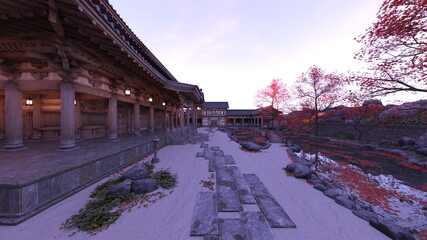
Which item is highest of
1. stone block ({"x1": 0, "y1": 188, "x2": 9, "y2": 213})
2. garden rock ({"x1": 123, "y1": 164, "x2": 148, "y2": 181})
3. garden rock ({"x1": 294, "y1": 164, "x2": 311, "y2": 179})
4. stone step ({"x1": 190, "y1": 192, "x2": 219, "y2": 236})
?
stone block ({"x1": 0, "y1": 188, "x2": 9, "y2": 213})

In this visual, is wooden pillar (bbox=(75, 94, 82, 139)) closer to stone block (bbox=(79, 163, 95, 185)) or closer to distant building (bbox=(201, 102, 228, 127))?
stone block (bbox=(79, 163, 95, 185))

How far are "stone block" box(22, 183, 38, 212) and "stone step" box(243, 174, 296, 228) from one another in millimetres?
4807

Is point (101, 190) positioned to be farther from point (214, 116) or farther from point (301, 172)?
point (214, 116)

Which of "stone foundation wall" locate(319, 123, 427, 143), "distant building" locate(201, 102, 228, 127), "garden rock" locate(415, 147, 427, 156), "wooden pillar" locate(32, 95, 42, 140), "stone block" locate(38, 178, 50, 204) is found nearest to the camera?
"stone block" locate(38, 178, 50, 204)

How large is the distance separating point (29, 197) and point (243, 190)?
4.73 metres

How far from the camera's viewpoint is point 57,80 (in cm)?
508

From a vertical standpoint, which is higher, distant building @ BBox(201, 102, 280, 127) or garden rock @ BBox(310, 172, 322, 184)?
distant building @ BBox(201, 102, 280, 127)

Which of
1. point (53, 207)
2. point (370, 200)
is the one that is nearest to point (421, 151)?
point (370, 200)

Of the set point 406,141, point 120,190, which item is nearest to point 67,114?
point 120,190

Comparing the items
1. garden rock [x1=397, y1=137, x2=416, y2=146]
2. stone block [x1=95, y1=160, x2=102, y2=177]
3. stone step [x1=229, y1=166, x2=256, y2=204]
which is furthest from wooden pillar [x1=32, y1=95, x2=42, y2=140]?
garden rock [x1=397, y1=137, x2=416, y2=146]

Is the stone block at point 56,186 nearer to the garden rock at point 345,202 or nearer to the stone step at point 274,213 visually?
the stone step at point 274,213

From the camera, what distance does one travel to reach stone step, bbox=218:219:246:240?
7.82ft

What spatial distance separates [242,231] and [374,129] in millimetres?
18417

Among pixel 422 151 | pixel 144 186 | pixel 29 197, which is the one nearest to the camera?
pixel 29 197
